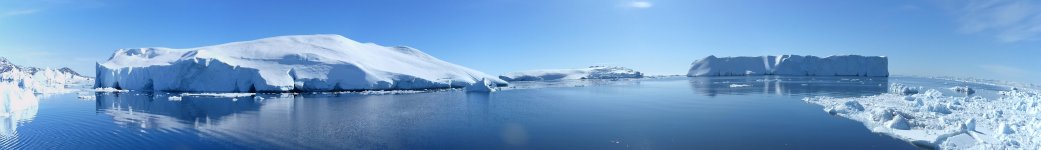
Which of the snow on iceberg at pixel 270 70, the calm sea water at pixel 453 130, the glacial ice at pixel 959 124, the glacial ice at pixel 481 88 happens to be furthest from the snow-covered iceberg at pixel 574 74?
the glacial ice at pixel 959 124

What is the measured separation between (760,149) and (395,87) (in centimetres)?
3601

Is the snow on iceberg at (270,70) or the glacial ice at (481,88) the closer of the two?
the glacial ice at (481,88)

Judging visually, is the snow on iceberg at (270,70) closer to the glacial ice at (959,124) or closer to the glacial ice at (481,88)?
the glacial ice at (481,88)

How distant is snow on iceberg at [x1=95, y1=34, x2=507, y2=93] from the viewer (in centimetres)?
4031

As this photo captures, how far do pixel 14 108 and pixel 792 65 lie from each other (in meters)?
99.0

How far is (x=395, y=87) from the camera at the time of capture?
4412cm

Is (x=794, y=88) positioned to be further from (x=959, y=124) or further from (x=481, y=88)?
(x=959, y=124)

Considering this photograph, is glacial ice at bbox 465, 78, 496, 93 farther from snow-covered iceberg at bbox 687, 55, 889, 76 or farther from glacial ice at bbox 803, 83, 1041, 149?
snow-covered iceberg at bbox 687, 55, 889, 76

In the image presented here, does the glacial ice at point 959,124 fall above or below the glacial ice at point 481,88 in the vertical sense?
below

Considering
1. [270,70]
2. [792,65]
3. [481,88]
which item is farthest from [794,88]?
[792,65]

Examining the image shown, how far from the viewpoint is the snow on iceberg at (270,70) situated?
132 ft

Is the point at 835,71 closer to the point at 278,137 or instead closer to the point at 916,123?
the point at 916,123

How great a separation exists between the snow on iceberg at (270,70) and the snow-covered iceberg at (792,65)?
61.7 metres

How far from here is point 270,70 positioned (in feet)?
137
